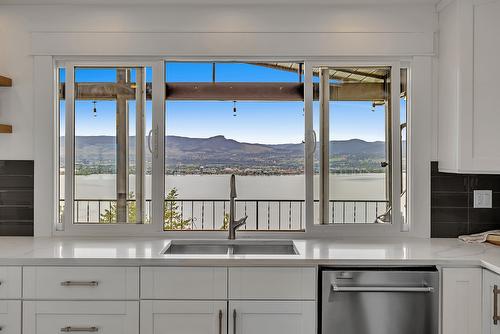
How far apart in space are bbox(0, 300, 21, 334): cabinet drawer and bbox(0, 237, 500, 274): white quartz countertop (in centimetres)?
20

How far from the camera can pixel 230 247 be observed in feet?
8.39

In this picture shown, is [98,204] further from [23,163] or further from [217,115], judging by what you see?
[217,115]

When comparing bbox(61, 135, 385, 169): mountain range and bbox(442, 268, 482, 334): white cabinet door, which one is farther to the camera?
bbox(61, 135, 385, 169): mountain range

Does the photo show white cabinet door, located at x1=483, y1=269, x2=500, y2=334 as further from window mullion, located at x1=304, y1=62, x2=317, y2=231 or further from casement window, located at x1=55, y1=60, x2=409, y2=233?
window mullion, located at x1=304, y1=62, x2=317, y2=231

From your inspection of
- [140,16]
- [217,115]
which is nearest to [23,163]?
[140,16]

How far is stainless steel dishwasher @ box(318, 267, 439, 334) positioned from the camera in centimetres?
202

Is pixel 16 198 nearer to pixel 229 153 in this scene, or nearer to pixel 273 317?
pixel 273 317

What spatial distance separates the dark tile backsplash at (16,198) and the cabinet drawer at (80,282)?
69 centimetres

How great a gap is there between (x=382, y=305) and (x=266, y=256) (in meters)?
0.59

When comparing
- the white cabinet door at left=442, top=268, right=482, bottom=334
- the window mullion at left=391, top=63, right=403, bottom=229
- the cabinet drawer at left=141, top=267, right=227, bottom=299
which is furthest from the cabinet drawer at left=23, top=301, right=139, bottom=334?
the window mullion at left=391, top=63, right=403, bottom=229

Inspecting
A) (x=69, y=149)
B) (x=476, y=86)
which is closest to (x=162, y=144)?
(x=69, y=149)

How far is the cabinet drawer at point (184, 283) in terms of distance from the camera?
2.03 m

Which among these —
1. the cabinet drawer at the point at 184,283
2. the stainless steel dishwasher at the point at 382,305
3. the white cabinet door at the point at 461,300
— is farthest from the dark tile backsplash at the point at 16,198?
the white cabinet door at the point at 461,300

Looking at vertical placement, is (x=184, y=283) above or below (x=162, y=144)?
below
